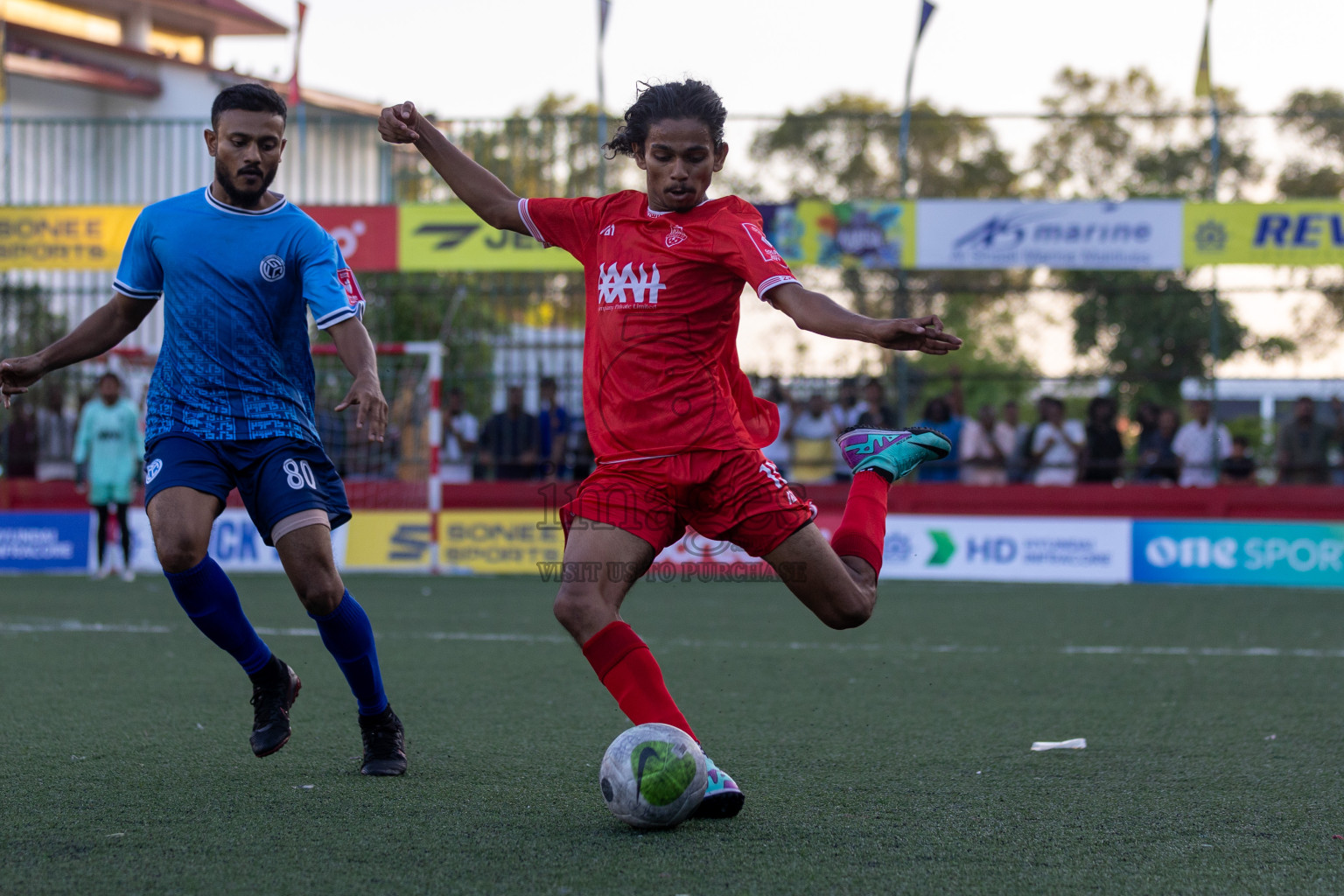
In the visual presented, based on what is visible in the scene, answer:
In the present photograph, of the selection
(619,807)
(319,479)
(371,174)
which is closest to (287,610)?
(319,479)

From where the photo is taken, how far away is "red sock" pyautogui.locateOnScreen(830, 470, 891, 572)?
14.5 feet

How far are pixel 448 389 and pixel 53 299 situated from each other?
21.6 feet

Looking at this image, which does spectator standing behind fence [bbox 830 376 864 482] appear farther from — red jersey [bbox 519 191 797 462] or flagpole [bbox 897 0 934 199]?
red jersey [bbox 519 191 797 462]

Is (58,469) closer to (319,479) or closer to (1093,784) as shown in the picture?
(319,479)

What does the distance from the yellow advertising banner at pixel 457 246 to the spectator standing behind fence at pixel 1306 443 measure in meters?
7.57

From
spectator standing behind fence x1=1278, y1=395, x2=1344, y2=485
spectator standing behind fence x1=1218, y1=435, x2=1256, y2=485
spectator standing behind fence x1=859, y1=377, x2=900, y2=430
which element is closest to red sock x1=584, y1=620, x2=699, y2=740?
spectator standing behind fence x1=859, y1=377, x2=900, y2=430

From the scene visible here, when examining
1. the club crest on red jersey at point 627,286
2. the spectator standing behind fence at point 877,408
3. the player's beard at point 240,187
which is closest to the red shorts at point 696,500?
the club crest on red jersey at point 627,286

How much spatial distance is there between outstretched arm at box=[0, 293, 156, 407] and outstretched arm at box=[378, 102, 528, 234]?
0.95 meters

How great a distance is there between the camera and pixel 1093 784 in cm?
443

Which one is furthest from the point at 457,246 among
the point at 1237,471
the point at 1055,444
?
the point at 1237,471

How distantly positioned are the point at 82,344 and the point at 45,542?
1144cm

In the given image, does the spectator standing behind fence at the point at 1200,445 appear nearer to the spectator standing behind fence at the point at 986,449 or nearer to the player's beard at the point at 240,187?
the spectator standing behind fence at the point at 986,449

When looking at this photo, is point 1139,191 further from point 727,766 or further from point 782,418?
point 727,766

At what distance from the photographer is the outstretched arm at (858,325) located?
3.51 metres
